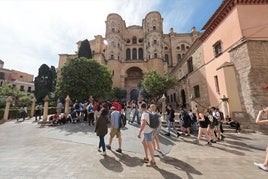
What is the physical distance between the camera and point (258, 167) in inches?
157

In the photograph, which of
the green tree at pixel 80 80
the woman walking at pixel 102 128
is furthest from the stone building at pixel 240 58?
the green tree at pixel 80 80

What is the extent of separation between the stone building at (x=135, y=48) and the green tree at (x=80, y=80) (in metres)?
13.0

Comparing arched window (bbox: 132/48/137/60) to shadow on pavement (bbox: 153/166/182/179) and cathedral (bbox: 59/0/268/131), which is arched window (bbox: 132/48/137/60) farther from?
shadow on pavement (bbox: 153/166/182/179)

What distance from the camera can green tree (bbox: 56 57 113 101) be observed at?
60.3 ft

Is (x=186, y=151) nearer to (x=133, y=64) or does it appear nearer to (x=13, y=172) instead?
(x=13, y=172)

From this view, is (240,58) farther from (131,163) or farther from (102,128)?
(102,128)

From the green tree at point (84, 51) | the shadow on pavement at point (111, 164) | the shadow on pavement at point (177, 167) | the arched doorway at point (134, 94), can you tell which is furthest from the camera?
the arched doorway at point (134, 94)

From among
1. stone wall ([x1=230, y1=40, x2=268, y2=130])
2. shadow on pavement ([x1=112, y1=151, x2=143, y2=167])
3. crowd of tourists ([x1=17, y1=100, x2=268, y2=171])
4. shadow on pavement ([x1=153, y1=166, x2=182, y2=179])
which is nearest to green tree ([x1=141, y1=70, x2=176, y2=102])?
crowd of tourists ([x1=17, y1=100, x2=268, y2=171])

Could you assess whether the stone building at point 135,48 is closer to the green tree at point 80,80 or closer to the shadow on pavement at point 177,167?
the green tree at point 80,80

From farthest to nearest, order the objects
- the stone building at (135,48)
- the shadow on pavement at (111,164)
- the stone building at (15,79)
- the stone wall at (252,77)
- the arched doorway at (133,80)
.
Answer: the stone building at (15,79)
the arched doorway at (133,80)
the stone building at (135,48)
the stone wall at (252,77)
the shadow on pavement at (111,164)

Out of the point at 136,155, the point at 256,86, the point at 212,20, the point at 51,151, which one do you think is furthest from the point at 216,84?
the point at 51,151

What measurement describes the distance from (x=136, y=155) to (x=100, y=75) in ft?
58.4

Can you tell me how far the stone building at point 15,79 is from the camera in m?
40.1

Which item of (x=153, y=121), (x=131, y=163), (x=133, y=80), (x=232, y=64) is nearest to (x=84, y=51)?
(x=133, y=80)
